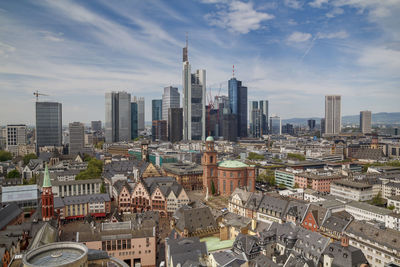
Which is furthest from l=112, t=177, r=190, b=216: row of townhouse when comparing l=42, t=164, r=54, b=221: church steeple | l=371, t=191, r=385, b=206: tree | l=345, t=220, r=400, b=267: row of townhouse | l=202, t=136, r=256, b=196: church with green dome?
l=371, t=191, r=385, b=206: tree

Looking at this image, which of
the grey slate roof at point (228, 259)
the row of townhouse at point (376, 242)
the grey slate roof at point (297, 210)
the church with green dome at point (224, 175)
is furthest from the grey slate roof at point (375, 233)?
the church with green dome at point (224, 175)

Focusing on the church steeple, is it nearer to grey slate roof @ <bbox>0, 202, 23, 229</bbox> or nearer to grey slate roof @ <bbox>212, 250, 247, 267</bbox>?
grey slate roof @ <bbox>0, 202, 23, 229</bbox>

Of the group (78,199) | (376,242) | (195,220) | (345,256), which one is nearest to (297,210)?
(376,242)

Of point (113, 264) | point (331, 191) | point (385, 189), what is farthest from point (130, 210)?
point (385, 189)

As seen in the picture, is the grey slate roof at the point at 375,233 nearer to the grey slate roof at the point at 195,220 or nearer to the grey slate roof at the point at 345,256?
the grey slate roof at the point at 345,256

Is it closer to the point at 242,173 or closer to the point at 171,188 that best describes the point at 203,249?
the point at 171,188

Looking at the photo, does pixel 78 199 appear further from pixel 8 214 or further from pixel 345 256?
pixel 345 256
